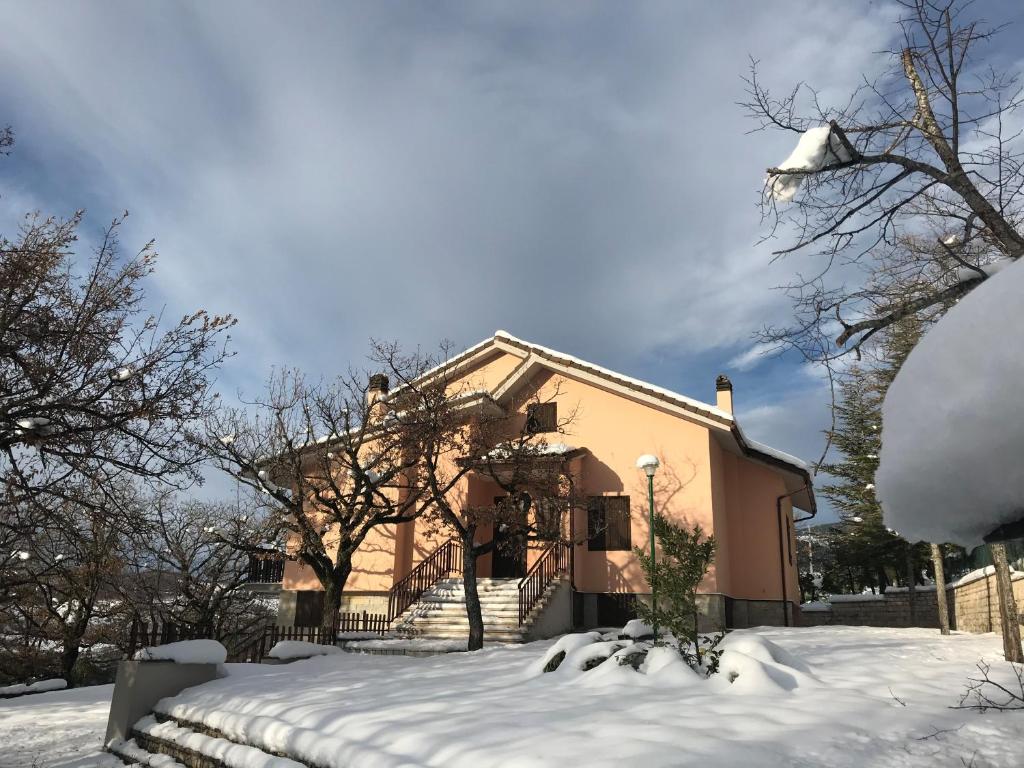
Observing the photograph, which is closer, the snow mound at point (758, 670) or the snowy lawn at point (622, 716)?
the snowy lawn at point (622, 716)

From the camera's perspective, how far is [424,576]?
17.8 meters

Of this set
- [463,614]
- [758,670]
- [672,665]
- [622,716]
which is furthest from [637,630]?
[463,614]

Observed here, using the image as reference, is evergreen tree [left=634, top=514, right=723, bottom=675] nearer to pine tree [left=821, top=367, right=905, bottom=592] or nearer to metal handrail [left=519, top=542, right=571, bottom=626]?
metal handrail [left=519, top=542, right=571, bottom=626]

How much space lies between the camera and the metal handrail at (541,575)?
595 inches

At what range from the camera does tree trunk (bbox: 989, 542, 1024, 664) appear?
8328 millimetres

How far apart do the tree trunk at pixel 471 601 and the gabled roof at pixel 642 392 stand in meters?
6.22

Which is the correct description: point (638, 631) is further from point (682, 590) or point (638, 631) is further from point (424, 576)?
point (424, 576)

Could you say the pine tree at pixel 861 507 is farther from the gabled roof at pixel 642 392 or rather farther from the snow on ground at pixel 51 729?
the snow on ground at pixel 51 729

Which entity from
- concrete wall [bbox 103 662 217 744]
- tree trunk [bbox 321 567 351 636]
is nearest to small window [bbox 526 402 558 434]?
tree trunk [bbox 321 567 351 636]

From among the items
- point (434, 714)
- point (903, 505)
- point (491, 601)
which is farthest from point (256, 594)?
point (903, 505)

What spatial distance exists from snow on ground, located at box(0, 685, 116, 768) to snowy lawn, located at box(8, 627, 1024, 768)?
0.07 metres

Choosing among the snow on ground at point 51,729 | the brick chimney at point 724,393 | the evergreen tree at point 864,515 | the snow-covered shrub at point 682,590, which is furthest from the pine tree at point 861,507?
the snow on ground at point 51,729

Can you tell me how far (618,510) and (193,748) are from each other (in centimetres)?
1210

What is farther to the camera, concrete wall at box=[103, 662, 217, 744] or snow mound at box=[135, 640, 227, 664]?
snow mound at box=[135, 640, 227, 664]
